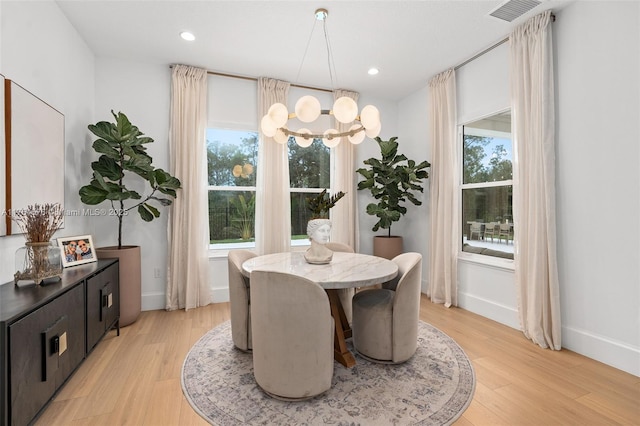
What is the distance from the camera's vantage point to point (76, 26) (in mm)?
3047

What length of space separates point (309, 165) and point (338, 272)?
2.66m

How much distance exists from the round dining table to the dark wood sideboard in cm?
114

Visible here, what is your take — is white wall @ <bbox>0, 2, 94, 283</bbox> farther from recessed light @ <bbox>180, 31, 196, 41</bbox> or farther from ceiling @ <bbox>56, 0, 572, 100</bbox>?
recessed light @ <bbox>180, 31, 196, 41</bbox>

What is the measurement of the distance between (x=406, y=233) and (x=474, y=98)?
84.5 inches

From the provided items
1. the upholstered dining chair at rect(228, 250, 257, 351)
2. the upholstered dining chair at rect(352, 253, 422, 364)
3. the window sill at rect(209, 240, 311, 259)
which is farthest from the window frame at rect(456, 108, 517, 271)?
the upholstered dining chair at rect(228, 250, 257, 351)

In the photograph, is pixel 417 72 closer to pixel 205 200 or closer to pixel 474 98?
pixel 474 98

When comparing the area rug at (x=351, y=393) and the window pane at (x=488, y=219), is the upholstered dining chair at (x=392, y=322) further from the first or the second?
the window pane at (x=488, y=219)

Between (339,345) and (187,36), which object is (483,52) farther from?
(339,345)

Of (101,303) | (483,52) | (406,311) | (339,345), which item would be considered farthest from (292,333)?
(483,52)

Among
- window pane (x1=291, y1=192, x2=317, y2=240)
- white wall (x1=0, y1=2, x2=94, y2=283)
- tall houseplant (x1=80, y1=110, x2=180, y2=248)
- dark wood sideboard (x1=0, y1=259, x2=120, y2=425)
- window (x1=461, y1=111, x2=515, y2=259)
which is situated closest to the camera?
dark wood sideboard (x1=0, y1=259, x2=120, y2=425)

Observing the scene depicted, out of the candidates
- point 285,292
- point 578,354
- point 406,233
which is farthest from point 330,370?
point 406,233

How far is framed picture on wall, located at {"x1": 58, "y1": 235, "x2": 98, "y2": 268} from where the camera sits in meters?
2.65

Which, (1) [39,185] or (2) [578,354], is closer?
(1) [39,185]

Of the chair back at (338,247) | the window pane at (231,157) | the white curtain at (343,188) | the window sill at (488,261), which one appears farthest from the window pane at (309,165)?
the window sill at (488,261)
